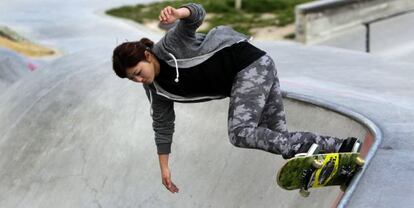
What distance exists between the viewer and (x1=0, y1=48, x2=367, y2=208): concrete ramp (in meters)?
6.19

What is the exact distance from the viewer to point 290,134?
489cm

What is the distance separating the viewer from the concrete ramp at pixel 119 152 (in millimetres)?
6188

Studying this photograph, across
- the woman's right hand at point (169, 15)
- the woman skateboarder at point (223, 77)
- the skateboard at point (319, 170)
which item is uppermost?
the woman's right hand at point (169, 15)

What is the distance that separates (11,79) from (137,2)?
9709 mm

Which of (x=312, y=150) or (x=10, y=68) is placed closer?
(x=312, y=150)

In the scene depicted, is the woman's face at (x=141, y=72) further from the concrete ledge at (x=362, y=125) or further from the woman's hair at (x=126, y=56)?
the concrete ledge at (x=362, y=125)

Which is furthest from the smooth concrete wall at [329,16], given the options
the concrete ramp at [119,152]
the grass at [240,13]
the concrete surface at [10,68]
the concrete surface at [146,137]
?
the concrete ramp at [119,152]

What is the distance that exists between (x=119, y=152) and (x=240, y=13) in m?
11.1

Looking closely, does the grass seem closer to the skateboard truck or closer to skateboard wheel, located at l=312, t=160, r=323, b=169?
the skateboard truck

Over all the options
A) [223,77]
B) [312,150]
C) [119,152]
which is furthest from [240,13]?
[312,150]

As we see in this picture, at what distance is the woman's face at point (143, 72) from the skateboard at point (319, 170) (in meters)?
1.02

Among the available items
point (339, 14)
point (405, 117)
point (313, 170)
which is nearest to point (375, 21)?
point (339, 14)

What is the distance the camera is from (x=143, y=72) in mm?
4527

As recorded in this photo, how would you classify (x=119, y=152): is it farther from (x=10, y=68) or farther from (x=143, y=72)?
(x=10, y=68)
